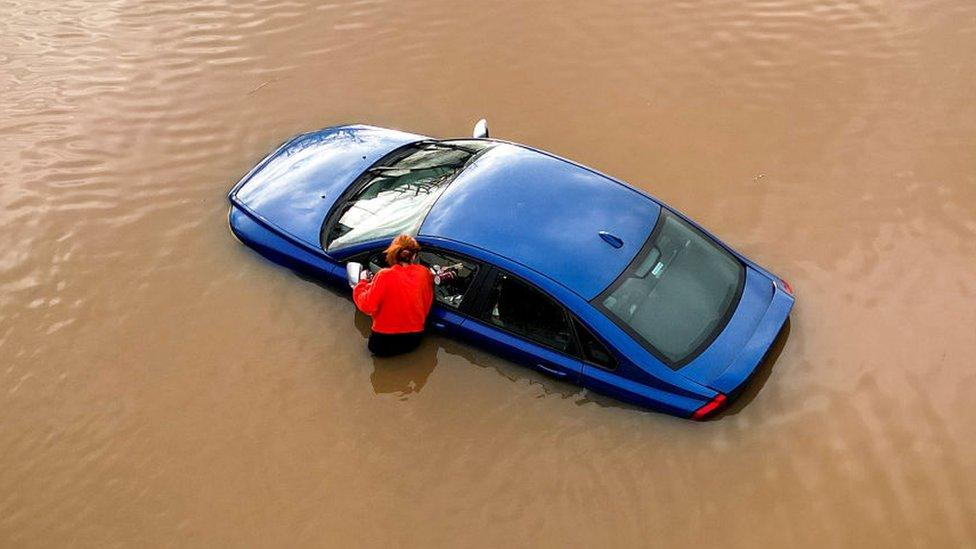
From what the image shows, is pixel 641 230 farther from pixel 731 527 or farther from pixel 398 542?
pixel 398 542

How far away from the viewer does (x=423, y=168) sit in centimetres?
679

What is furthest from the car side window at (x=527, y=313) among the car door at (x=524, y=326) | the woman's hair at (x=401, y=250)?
the woman's hair at (x=401, y=250)

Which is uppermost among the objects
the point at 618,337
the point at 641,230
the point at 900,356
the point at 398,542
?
the point at 641,230

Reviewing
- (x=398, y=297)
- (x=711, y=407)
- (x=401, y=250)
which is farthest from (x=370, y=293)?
(x=711, y=407)

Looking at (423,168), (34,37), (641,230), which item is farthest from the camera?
(34,37)

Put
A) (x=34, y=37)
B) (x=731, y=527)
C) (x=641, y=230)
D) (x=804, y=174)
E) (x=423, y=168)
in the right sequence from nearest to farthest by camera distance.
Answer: (x=731, y=527)
(x=641, y=230)
(x=423, y=168)
(x=804, y=174)
(x=34, y=37)

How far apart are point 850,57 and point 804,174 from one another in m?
2.18

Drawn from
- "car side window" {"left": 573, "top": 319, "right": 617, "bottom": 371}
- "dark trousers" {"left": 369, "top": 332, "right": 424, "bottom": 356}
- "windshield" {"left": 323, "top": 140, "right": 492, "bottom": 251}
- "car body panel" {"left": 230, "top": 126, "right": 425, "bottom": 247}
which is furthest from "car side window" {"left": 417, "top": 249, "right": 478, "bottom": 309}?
"car body panel" {"left": 230, "top": 126, "right": 425, "bottom": 247}

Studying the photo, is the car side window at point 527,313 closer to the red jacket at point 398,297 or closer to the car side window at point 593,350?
the car side window at point 593,350

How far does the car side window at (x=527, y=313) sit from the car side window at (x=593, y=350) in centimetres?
8

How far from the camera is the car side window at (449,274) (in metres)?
5.90

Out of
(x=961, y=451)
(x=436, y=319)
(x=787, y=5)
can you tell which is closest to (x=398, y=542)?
(x=436, y=319)

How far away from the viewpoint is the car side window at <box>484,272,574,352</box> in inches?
222

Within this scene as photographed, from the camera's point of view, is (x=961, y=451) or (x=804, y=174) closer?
(x=961, y=451)
